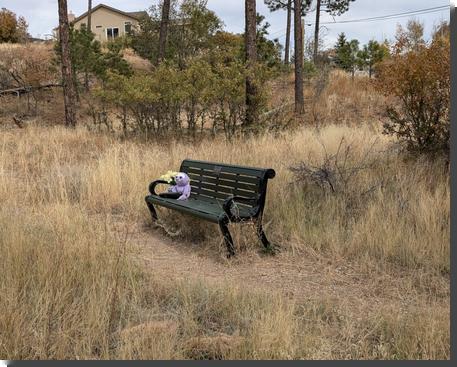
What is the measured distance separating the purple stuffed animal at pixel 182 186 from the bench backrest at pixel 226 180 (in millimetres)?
130

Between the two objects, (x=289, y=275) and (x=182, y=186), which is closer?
(x=289, y=275)

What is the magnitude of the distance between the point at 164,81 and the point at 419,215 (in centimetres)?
846

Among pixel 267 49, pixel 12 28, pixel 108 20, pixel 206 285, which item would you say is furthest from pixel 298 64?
pixel 108 20

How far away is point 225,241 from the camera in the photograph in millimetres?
4984

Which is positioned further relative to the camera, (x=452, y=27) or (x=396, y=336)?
(x=452, y=27)

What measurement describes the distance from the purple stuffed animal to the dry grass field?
1.01ft

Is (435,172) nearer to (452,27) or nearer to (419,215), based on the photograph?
(419,215)

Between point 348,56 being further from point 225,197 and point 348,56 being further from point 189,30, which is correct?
point 225,197

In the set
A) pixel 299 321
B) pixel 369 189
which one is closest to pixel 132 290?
pixel 299 321

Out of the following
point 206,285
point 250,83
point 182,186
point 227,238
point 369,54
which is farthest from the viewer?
point 369,54

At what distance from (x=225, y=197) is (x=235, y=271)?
1.21 m

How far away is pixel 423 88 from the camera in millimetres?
7367

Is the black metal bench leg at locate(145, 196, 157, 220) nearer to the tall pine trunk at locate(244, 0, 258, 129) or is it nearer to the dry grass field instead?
the dry grass field

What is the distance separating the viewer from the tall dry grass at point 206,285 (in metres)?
3.02
